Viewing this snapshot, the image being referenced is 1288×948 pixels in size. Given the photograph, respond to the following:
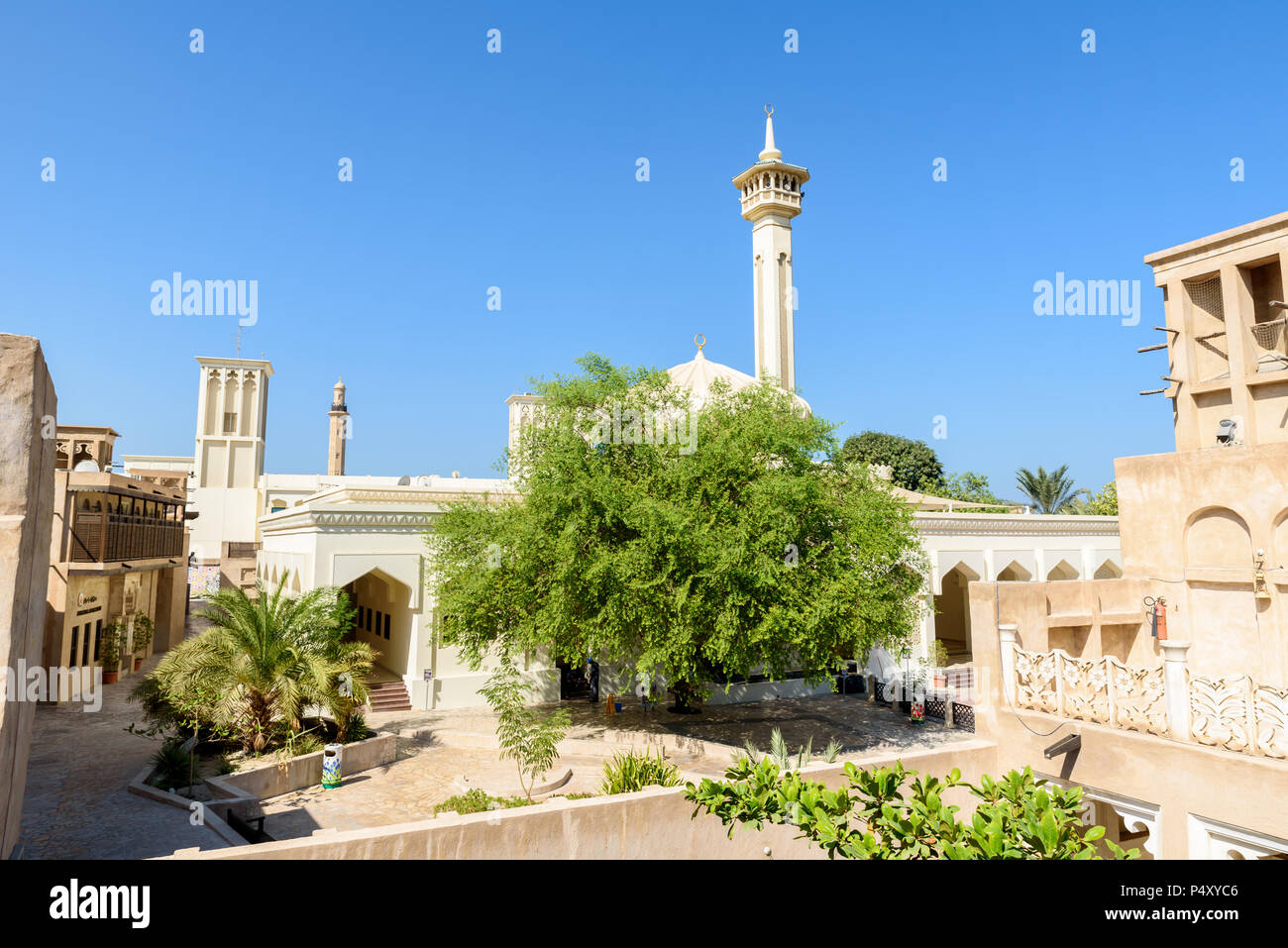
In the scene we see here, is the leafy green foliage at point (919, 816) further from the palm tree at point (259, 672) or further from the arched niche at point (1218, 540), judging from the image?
the palm tree at point (259, 672)

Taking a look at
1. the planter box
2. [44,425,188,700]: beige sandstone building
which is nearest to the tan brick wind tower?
[44,425,188,700]: beige sandstone building

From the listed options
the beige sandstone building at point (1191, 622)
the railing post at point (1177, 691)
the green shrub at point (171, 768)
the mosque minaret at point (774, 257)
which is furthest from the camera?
the mosque minaret at point (774, 257)

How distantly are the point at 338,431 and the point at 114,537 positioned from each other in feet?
128

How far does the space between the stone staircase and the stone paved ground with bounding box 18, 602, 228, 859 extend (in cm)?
492

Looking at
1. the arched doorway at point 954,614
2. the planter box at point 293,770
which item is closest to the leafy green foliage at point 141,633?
the planter box at point 293,770

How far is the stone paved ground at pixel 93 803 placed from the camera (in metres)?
9.53

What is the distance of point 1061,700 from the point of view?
7.89 metres

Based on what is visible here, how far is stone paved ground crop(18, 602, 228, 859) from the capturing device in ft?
31.3

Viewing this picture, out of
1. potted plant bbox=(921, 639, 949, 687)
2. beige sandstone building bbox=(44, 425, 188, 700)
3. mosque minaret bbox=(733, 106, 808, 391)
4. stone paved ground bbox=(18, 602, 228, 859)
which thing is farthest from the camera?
mosque minaret bbox=(733, 106, 808, 391)

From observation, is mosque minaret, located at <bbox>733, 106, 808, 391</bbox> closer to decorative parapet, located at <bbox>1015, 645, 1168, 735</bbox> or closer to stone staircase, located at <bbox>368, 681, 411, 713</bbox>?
stone staircase, located at <bbox>368, 681, 411, 713</bbox>

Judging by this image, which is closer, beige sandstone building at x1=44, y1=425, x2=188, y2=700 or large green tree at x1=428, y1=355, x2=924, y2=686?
large green tree at x1=428, y1=355, x2=924, y2=686

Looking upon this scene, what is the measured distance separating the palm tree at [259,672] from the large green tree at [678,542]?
132 inches

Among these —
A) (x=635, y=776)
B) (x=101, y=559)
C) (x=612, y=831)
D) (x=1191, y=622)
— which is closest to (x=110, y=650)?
(x=101, y=559)
